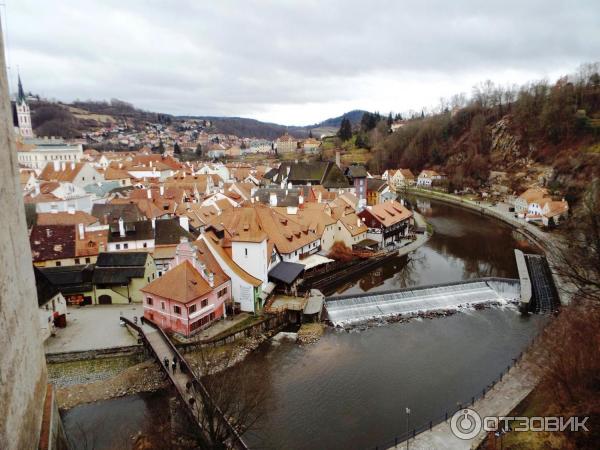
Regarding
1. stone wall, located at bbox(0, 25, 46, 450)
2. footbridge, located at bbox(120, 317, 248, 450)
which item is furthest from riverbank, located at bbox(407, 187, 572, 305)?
stone wall, located at bbox(0, 25, 46, 450)

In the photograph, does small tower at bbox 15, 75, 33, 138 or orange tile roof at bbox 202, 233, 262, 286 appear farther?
small tower at bbox 15, 75, 33, 138

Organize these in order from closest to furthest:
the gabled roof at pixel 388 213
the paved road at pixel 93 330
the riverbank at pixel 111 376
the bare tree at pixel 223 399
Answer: the bare tree at pixel 223 399 < the riverbank at pixel 111 376 < the paved road at pixel 93 330 < the gabled roof at pixel 388 213

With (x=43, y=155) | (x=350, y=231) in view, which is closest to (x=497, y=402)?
(x=350, y=231)

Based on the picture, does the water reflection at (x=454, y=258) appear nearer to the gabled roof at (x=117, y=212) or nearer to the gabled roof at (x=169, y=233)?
the gabled roof at (x=169, y=233)

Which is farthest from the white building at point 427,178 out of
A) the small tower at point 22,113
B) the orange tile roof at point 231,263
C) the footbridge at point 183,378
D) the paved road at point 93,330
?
the small tower at point 22,113

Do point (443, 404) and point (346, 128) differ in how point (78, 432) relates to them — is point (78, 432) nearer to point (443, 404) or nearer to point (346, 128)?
point (443, 404)

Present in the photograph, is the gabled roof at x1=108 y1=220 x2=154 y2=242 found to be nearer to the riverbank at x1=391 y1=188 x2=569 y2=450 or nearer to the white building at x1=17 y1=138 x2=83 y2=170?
the riverbank at x1=391 y1=188 x2=569 y2=450
